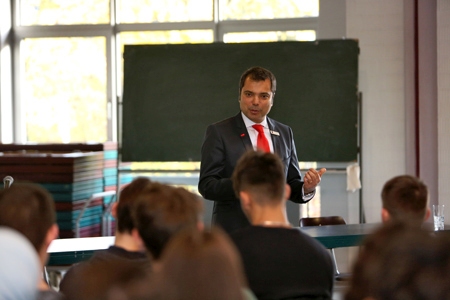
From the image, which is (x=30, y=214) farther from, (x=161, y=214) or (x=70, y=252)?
(x=70, y=252)

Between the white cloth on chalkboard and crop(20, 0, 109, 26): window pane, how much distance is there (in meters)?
3.22

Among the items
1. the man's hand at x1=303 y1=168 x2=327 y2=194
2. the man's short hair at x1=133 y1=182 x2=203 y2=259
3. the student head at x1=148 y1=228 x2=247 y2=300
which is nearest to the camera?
the student head at x1=148 y1=228 x2=247 y2=300

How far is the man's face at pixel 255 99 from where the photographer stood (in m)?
3.69

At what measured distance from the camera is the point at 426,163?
264 inches

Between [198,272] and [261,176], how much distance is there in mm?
1446

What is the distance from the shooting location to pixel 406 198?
2.63m

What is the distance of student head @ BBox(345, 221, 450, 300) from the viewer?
110 cm

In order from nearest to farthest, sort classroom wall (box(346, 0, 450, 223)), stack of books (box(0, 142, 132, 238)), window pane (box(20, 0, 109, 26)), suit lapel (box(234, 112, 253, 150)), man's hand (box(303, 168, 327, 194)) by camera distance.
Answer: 1. man's hand (box(303, 168, 327, 194))
2. suit lapel (box(234, 112, 253, 150))
3. classroom wall (box(346, 0, 450, 223))
4. stack of books (box(0, 142, 132, 238))
5. window pane (box(20, 0, 109, 26))

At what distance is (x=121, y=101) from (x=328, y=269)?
5.08 metres

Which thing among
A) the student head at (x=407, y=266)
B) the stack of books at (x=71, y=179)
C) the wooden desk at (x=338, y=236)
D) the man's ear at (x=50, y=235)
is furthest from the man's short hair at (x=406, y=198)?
the stack of books at (x=71, y=179)

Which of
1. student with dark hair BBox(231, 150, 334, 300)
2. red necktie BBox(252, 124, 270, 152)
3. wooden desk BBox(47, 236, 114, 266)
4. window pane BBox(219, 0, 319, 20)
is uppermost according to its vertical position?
window pane BBox(219, 0, 319, 20)

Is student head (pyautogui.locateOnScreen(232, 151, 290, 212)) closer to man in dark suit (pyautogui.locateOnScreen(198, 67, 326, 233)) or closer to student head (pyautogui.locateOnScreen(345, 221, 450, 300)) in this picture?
man in dark suit (pyautogui.locateOnScreen(198, 67, 326, 233))

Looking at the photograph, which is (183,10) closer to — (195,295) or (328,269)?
(328,269)

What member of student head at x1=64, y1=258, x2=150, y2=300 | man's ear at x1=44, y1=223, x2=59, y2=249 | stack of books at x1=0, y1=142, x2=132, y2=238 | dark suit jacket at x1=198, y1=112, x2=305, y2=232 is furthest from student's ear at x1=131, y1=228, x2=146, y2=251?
stack of books at x1=0, y1=142, x2=132, y2=238
